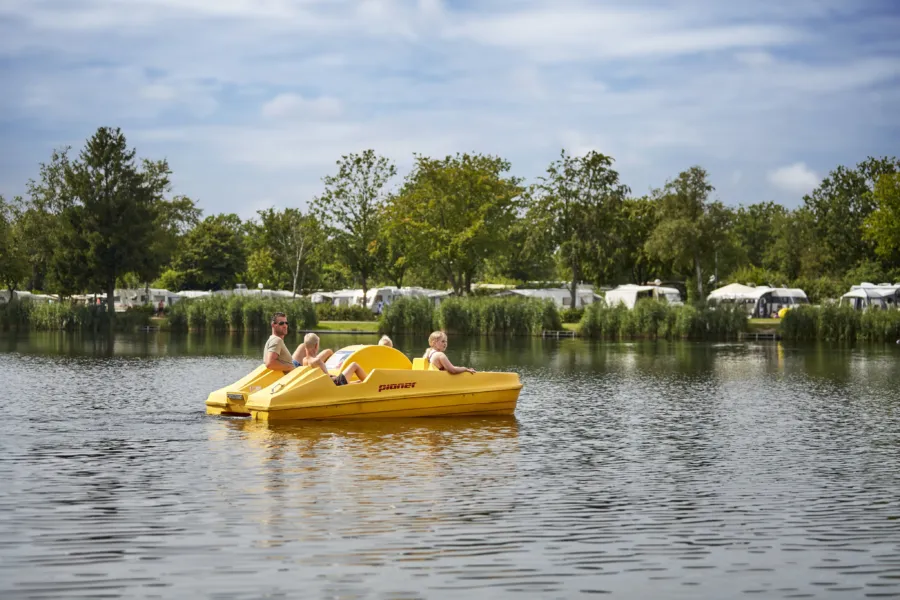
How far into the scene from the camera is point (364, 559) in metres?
9.66

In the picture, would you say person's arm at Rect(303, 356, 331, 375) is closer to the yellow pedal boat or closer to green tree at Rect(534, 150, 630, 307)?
the yellow pedal boat

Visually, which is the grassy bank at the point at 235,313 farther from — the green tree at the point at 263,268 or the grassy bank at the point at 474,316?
the green tree at the point at 263,268

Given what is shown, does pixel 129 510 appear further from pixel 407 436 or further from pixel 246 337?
pixel 246 337

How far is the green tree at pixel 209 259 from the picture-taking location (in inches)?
4203

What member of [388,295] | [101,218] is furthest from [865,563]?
[388,295]

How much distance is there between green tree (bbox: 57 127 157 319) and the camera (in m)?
70.9

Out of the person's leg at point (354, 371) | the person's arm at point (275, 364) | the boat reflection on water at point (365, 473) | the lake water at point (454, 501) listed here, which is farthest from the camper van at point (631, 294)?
the person's arm at point (275, 364)

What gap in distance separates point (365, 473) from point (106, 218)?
61594mm

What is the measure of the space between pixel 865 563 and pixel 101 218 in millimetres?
67371

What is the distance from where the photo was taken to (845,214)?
9575cm

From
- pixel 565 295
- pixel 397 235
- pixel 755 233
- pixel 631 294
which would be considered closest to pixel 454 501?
pixel 631 294

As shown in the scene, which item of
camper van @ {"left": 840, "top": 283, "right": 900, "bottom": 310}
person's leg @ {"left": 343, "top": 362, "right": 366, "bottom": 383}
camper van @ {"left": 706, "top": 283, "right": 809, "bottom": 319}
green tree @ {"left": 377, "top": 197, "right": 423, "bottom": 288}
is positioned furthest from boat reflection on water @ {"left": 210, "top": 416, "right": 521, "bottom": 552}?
green tree @ {"left": 377, "top": 197, "right": 423, "bottom": 288}

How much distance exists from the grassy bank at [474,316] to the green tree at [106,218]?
60.9ft

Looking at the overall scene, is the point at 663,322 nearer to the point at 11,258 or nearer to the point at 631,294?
the point at 631,294
